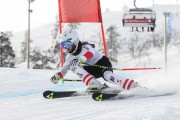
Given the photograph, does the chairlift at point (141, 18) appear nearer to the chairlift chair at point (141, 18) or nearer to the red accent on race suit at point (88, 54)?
the chairlift chair at point (141, 18)

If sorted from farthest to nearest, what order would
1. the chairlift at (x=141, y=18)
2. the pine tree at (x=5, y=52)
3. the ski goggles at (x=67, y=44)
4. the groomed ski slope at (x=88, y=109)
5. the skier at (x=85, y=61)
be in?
the pine tree at (x=5, y=52) → the chairlift at (x=141, y=18) → the ski goggles at (x=67, y=44) → the skier at (x=85, y=61) → the groomed ski slope at (x=88, y=109)

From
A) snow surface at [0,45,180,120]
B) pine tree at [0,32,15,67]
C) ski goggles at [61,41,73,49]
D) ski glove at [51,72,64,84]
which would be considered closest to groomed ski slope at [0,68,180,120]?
snow surface at [0,45,180,120]

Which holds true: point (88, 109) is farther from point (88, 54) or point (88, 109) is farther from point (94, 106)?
point (88, 54)

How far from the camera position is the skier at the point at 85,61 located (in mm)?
6492

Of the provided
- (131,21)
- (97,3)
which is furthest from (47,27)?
(97,3)

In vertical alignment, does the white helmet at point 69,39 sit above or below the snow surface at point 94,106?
above

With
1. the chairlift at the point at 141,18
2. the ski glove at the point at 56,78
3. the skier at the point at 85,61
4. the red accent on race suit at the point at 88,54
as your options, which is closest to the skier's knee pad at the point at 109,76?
the skier at the point at 85,61

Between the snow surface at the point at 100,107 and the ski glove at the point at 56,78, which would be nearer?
the snow surface at the point at 100,107

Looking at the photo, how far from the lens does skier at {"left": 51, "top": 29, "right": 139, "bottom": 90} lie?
6.49 m

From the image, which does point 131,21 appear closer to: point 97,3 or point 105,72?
point 97,3

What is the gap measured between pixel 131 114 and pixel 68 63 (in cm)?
270

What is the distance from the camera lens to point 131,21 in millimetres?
30203

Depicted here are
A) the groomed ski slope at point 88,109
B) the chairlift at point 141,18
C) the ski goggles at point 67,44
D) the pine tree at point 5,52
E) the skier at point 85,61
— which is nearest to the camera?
the groomed ski slope at point 88,109

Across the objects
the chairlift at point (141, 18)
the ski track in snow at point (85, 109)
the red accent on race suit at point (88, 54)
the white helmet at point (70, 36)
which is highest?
the chairlift at point (141, 18)
